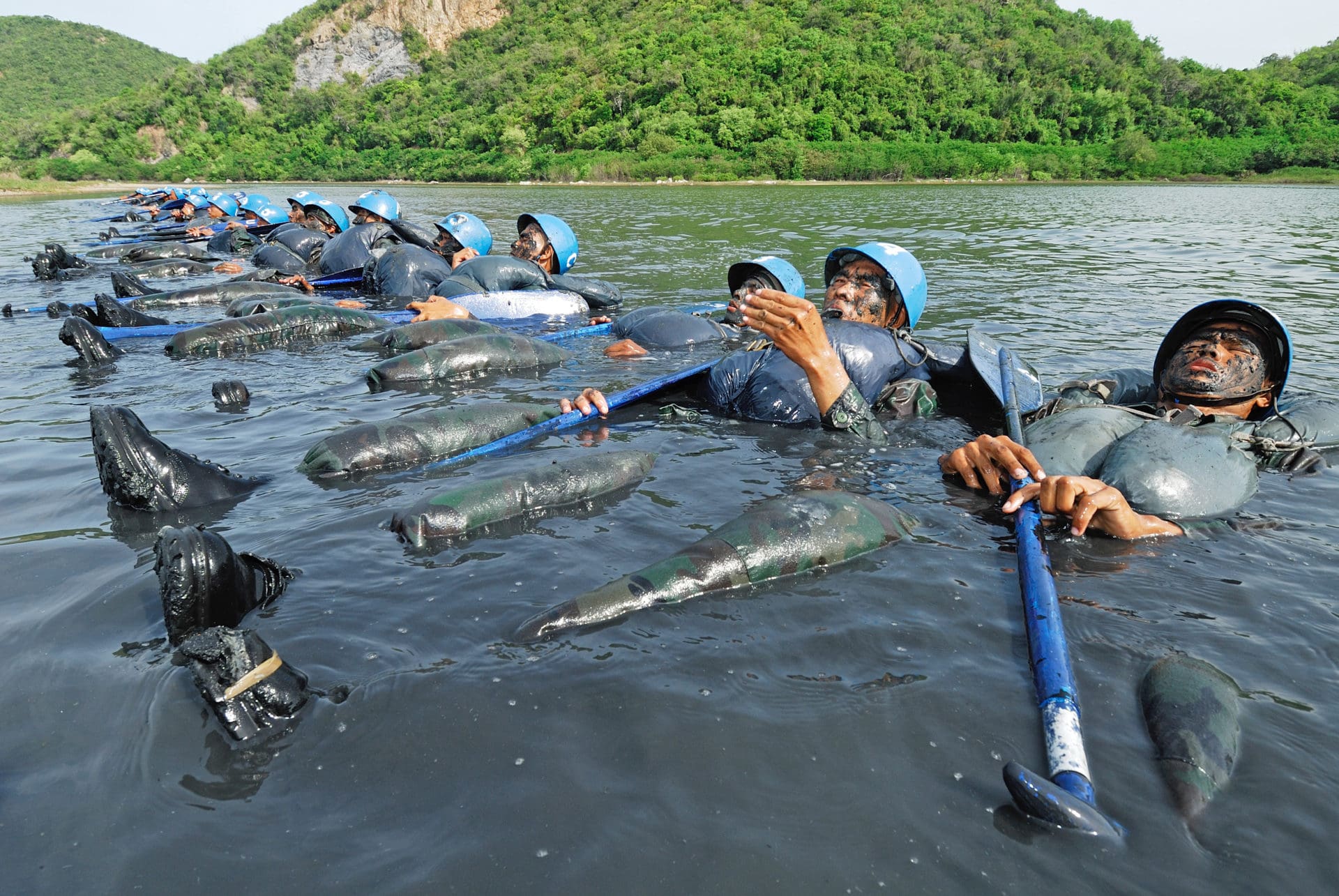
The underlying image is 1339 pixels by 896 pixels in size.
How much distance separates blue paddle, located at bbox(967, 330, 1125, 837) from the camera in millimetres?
2438

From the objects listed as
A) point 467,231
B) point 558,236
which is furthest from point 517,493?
point 467,231

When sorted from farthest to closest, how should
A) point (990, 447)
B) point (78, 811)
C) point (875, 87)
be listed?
point (875, 87) < point (990, 447) < point (78, 811)

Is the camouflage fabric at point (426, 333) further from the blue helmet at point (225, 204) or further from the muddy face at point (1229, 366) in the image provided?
the blue helmet at point (225, 204)

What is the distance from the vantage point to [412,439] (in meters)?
5.62

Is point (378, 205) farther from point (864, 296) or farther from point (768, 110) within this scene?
point (768, 110)

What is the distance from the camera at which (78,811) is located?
2.51 meters

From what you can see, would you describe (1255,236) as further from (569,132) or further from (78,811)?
(569,132)

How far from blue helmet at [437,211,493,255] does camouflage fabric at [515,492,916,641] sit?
401 inches

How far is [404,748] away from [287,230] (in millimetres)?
16332

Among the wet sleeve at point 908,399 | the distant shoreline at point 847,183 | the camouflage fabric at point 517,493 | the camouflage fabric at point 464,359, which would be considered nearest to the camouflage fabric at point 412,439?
the camouflage fabric at point 517,493

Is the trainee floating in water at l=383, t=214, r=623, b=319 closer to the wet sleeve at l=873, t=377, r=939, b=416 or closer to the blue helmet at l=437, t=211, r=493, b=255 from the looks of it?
the blue helmet at l=437, t=211, r=493, b=255

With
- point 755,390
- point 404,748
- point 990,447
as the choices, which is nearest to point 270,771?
point 404,748

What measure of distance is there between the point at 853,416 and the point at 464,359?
4.09 meters

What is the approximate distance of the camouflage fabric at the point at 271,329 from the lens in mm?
9094
